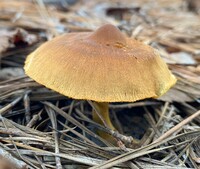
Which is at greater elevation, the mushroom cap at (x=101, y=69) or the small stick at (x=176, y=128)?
the mushroom cap at (x=101, y=69)

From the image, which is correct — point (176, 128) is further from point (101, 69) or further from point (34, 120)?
point (34, 120)

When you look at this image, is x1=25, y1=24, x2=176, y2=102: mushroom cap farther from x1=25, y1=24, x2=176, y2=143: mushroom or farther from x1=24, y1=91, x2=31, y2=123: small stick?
x1=24, y1=91, x2=31, y2=123: small stick

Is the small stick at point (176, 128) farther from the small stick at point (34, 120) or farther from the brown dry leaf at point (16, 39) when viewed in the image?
the brown dry leaf at point (16, 39)

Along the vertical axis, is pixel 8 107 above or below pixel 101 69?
below

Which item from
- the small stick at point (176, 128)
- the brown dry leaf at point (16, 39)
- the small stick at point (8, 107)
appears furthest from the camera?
the brown dry leaf at point (16, 39)

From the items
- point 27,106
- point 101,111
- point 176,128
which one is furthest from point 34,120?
point 176,128

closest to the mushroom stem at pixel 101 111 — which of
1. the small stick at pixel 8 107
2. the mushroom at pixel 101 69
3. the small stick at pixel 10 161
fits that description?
the mushroom at pixel 101 69

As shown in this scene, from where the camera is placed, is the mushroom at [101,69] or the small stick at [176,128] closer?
the mushroom at [101,69]

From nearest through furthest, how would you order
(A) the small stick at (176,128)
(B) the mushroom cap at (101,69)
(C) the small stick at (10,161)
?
1. (C) the small stick at (10,161)
2. (B) the mushroom cap at (101,69)
3. (A) the small stick at (176,128)

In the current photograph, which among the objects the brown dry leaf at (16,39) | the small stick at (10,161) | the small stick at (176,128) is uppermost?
the brown dry leaf at (16,39)
